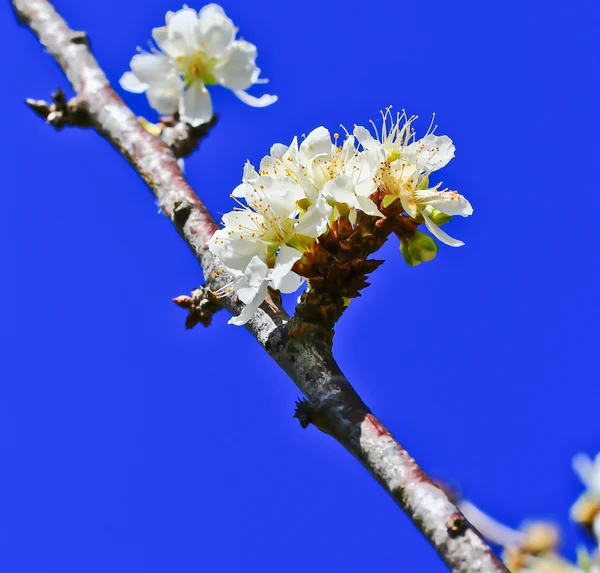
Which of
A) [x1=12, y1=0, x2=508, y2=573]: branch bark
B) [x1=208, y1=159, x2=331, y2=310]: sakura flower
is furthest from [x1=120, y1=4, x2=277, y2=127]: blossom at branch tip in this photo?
[x1=208, y1=159, x2=331, y2=310]: sakura flower

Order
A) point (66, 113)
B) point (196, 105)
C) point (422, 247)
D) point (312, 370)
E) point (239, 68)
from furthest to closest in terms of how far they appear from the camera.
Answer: point (239, 68), point (196, 105), point (66, 113), point (422, 247), point (312, 370)

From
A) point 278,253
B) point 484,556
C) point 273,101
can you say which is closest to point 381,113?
point 278,253

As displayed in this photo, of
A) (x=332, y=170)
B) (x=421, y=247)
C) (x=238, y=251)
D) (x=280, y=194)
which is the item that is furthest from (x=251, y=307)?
(x=421, y=247)

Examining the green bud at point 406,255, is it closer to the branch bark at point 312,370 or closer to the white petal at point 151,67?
the branch bark at point 312,370

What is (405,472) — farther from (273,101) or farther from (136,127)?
(273,101)

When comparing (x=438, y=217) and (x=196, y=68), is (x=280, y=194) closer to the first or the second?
(x=438, y=217)

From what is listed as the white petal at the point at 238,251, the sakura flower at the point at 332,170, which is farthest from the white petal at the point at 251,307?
the sakura flower at the point at 332,170

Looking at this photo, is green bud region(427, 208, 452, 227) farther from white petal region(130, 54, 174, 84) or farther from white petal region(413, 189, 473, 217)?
white petal region(130, 54, 174, 84)

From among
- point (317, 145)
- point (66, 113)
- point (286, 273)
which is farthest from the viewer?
point (66, 113)
